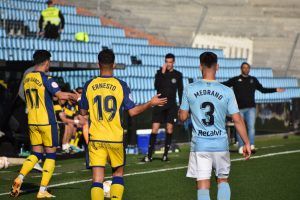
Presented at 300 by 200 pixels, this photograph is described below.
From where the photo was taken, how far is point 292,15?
121 feet

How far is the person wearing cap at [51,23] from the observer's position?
82.2ft

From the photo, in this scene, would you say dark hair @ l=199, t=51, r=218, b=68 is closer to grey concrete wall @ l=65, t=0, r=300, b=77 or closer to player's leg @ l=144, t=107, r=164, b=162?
player's leg @ l=144, t=107, r=164, b=162

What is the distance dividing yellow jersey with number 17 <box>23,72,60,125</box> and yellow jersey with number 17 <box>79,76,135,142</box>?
105 inches

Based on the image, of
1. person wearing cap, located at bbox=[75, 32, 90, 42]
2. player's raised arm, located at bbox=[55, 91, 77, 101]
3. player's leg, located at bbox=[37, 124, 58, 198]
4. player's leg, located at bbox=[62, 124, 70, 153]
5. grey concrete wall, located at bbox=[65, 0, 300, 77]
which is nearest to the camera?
player's raised arm, located at bbox=[55, 91, 77, 101]

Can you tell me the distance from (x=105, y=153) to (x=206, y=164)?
1.21 meters

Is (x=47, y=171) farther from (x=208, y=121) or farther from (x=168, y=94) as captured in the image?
(x=168, y=94)

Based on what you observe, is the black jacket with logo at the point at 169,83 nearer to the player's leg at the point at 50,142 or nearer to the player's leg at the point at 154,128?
the player's leg at the point at 154,128

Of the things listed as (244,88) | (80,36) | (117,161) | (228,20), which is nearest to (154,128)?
(244,88)

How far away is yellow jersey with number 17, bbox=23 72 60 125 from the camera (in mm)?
11938

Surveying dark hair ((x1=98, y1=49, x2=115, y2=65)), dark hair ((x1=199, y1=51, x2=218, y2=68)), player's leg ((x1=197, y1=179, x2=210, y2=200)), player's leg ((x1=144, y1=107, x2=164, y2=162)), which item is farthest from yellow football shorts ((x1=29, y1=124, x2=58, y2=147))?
player's leg ((x1=144, y1=107, x2=164, y2=162))

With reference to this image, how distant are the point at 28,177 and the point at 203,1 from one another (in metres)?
23.5

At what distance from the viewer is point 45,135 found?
12.1m

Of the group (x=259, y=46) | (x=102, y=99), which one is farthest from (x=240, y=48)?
(x=102, y=99)

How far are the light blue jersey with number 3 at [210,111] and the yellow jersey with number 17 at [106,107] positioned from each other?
2.77 feet
